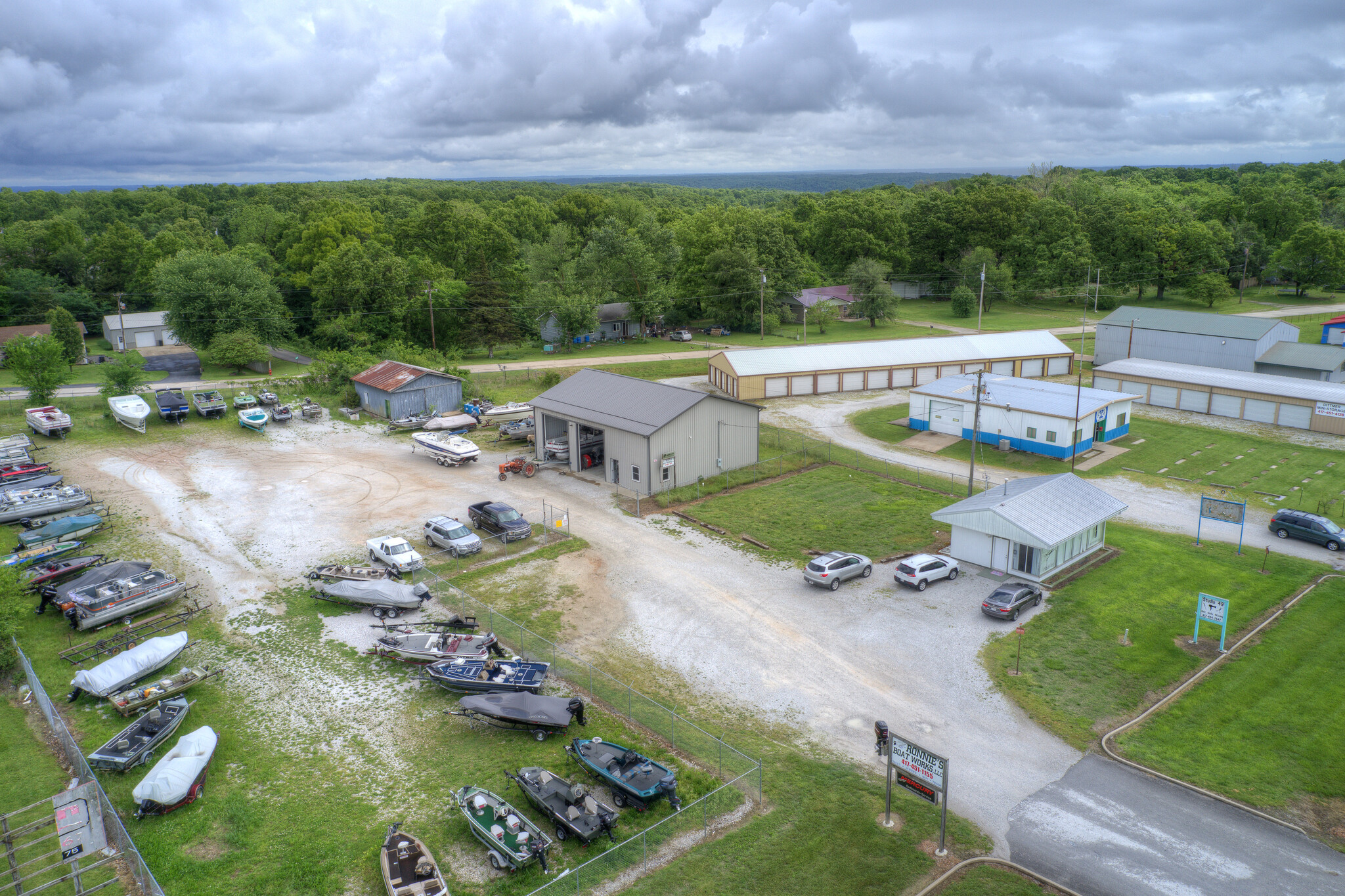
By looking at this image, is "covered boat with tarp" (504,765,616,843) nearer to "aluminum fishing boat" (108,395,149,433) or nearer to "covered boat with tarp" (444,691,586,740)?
"covered boat with tarp" (444,691,586,740)

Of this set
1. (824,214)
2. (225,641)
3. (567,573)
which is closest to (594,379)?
(567,573)

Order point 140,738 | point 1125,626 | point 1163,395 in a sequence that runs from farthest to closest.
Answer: point 1163,395
point 1125,626
point 140,738

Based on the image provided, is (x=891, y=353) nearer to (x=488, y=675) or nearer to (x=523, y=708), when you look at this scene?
(x=488, y=675)

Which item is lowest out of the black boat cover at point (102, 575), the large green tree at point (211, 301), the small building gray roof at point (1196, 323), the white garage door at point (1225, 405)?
the black boat cover at point (102, 575)

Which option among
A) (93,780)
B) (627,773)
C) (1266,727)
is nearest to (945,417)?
(1266,727)

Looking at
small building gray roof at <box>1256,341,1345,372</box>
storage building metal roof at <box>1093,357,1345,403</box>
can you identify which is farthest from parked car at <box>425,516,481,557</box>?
small building gray roof at <box>1256,341,1345,372</box>

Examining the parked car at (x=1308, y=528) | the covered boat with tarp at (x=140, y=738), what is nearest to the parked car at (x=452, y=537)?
the covered boat with tarp at (x=140, y=738)

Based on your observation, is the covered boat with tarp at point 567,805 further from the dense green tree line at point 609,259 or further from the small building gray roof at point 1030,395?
the dense green tree line at point 609,259
